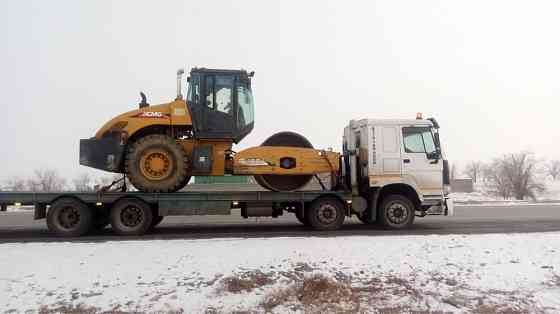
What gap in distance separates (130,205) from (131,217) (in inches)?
11.4

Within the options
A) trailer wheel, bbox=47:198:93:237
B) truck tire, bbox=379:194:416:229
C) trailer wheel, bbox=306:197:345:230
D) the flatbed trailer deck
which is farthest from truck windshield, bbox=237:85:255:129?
trailer wheel, bbox=47:198:93:237

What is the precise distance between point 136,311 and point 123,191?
541cm

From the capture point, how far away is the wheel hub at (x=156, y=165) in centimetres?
1016

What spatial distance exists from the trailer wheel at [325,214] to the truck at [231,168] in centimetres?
3

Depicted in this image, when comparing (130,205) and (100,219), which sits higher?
(130,205)

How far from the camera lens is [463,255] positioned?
7219 mm

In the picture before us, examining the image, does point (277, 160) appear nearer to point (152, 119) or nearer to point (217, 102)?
point (217, 102)

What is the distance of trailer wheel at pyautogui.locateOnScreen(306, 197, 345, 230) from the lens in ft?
34.5

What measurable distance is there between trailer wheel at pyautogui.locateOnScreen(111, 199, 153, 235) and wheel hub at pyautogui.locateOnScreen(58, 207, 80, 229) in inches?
35.1

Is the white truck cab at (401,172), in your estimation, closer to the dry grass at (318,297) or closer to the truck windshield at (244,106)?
the truck windshield at (244,106)

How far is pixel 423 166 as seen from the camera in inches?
427

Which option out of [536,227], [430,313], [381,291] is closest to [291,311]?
[381,291]

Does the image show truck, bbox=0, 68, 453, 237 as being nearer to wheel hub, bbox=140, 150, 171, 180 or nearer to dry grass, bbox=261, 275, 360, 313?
wheel hub, bbox=140, 150, 171, 180

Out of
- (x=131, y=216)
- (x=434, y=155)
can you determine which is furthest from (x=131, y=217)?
(x=434, y=155)
